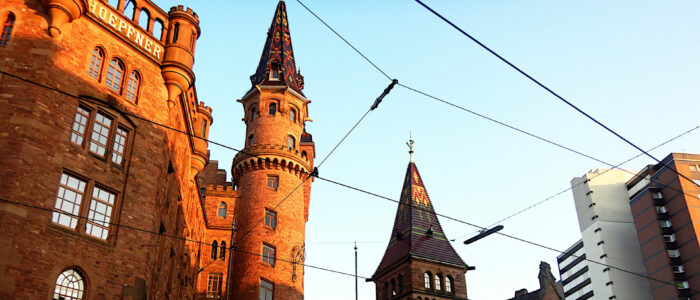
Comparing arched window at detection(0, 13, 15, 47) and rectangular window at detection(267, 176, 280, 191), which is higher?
rectangular window at detection(267, 176, 280, 191)

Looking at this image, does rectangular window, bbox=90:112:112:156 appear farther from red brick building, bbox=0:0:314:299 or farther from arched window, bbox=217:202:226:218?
arched window, bbox=217:202:226:218

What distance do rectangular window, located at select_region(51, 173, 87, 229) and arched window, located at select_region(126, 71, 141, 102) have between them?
444 cm

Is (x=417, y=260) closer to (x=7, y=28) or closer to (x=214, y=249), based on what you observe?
(x=214, y=249)

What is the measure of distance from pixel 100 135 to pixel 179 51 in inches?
225

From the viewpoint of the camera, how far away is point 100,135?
883 inches

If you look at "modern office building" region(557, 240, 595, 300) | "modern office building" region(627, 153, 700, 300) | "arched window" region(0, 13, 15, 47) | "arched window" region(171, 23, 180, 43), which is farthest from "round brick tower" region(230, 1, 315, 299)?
"modern office building" region(557, 240, 595, 300)

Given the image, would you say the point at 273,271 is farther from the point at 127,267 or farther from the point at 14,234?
the point at 14,234

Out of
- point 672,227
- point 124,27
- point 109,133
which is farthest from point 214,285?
point 672,227

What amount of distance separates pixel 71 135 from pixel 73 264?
433 centimetres

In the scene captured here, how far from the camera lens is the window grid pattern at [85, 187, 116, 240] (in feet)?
68.9

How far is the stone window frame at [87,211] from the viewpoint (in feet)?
65.8

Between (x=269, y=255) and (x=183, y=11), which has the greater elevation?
(x=183, y=11)

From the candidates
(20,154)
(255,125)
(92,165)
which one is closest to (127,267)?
(92,165)

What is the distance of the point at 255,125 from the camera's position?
4853 cm
